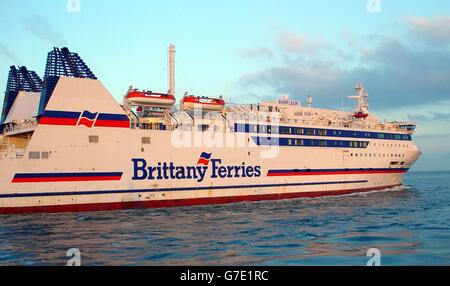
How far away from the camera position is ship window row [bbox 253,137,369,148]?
31.7 meters

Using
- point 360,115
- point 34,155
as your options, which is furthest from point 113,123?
point 360,115

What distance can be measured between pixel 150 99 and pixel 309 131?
13705 millimetres

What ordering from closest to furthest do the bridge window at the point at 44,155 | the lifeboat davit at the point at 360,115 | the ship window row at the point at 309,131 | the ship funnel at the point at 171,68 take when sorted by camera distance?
the bridge window at the point at 44,155 < the ship funnel at the point at 171,68 < the ship window row at the point at 309,131 < the lifeboat davit at the point at 360,115

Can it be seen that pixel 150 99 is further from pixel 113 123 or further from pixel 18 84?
pixel 18 84

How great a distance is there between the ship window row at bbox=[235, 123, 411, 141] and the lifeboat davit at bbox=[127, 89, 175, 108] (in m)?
5.55

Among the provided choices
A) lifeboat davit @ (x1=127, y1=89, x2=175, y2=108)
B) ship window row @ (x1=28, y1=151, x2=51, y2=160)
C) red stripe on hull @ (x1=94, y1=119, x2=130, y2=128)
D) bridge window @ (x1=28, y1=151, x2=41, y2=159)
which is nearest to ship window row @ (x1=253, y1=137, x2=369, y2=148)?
lifeboat davit @ (x1=127, y1=89, x2=175, y2=108)

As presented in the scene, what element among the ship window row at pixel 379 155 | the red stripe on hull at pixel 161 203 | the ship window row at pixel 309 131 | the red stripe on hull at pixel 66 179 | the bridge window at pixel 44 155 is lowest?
the red stripe on hull at pixel 161 203

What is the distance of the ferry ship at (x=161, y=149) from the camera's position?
23875 mm

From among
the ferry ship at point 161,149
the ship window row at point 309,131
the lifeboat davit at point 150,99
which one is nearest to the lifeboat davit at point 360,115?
the ferry ship at point 161,149

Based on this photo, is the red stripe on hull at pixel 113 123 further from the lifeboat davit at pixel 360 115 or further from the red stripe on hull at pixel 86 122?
the lifeboat davit at pixel 360 115

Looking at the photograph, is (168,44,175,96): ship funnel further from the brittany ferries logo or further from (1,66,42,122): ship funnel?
(1,66,42,122): ship funnel

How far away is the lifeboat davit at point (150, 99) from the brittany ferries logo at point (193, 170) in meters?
4.33
